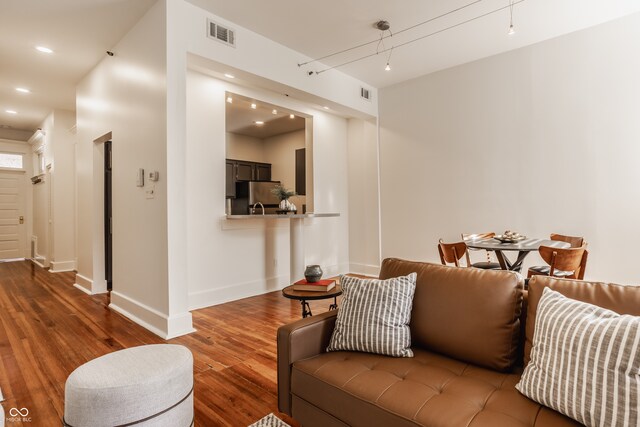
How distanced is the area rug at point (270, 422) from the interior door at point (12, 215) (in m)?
9.76

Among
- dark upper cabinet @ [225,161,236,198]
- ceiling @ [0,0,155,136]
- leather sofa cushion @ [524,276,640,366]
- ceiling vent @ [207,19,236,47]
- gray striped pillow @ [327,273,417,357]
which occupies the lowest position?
gray striped pillow @ [327,273,417,357]

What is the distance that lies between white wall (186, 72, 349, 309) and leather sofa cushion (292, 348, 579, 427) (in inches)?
115

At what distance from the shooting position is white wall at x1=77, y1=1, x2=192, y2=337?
3.29 metres

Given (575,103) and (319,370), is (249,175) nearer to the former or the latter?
(575,103)

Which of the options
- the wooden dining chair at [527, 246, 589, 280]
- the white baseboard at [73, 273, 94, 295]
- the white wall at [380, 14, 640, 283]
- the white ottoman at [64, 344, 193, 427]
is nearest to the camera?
the white ottoman at [64, 344, 193, 427]

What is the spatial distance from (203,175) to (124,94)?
125cm

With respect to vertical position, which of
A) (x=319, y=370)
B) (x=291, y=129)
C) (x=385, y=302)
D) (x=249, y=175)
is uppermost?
(x=291, y=129)

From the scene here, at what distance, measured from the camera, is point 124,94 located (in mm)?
3961

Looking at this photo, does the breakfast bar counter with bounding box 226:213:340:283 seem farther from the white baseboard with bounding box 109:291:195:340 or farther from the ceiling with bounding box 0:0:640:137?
the ceiling with bounding box 0:0:640:137

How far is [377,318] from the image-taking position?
1791 millimetres

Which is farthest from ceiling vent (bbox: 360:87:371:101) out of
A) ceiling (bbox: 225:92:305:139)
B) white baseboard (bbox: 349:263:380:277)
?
white baseboard (bbox: 349:263:380:277)

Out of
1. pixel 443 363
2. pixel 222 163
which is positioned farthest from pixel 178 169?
pixel 443 363

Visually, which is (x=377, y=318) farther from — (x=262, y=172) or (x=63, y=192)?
(x=63, y=192)

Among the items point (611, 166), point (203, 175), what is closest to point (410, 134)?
point (611, 166)
